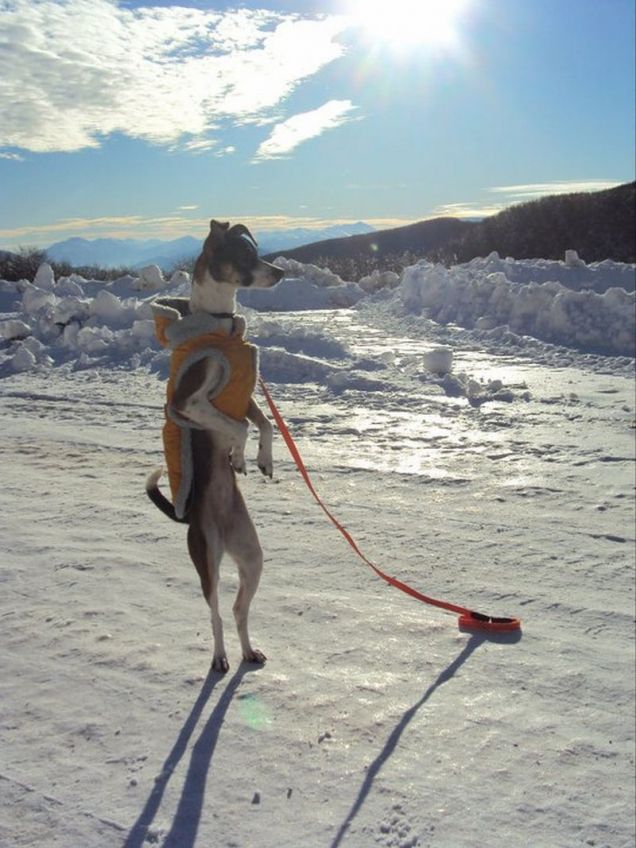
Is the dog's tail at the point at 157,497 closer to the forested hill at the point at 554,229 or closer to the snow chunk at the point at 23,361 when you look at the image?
the snow chunk at the point at 23,361

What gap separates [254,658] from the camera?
12.2 ft

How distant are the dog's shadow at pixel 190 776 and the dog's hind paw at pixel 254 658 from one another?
0.09 metres

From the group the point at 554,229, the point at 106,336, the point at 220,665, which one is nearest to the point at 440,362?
the point at 106,336

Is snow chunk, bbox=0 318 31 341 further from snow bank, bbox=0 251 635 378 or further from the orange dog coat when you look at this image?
the orange dog coat

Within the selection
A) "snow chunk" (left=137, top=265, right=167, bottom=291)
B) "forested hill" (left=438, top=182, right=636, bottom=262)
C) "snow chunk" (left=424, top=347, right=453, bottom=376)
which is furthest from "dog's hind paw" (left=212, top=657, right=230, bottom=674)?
"forested hill" (left=438, top=182, right=636, bottom=262)

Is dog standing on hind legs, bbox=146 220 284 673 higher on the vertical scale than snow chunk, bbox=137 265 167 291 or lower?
lower

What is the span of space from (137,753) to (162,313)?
171 centimetres

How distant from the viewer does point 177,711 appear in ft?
10.9

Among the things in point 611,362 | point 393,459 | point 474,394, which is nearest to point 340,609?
point 393,459

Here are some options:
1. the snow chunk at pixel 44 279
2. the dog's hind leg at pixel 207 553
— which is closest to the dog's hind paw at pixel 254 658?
the dog's hind leg at pixel 207 553

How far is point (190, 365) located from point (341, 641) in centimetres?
175

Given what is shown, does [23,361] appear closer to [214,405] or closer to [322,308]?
[322,308]

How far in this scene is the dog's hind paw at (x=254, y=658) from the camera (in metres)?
3.70

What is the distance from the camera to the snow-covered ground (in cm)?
292
